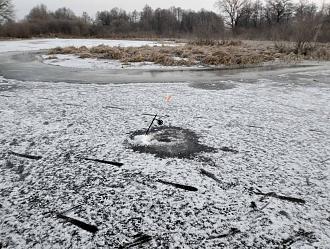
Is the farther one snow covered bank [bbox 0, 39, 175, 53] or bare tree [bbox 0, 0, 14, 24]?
bare tree [bbox 0, 0, 14, 24]

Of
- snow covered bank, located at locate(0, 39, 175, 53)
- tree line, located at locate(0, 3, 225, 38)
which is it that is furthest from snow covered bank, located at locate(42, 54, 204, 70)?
tree line, located at locate(0, 3, 225, 38)

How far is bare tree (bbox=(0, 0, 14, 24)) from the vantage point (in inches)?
2084

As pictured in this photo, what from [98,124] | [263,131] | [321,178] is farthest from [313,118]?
[98,124]

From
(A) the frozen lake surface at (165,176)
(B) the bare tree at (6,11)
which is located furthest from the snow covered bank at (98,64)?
(B) the bare tree at (6,11)

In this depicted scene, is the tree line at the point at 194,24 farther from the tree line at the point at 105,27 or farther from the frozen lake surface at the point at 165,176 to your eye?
the frozen lake surface at the point at 165,176

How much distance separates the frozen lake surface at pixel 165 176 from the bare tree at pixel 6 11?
55018mm

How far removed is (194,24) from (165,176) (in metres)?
63.5

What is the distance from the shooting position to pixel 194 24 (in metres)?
63.1

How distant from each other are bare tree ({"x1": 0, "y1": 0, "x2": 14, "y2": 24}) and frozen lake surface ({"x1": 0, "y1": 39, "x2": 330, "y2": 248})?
55018 mm

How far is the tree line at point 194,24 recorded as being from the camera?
26.8 meters

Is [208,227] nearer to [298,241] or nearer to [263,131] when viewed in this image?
[298,241]

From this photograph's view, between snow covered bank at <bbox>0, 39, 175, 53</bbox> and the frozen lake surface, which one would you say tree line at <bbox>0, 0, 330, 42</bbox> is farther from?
the frozen lake surface

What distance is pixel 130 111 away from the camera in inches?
269

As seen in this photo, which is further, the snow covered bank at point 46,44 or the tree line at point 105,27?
the tree line at point 105,27
